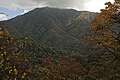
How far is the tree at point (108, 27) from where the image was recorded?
1366cm

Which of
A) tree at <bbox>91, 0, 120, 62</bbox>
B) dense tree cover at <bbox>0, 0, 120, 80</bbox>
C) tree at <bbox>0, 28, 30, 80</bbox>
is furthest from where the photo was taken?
tree at <bbox>91, 0, 120, 62</bbox>

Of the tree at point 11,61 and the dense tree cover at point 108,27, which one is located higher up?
the dense tree cover at point 108,27

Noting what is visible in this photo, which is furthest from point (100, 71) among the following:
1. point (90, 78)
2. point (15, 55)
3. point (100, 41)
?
point (15, 55)

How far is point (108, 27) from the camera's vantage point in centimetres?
1403

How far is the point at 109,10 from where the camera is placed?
45.3 feet

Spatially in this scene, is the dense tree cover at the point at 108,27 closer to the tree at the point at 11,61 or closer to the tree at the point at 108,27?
the tree at the point at 108,27

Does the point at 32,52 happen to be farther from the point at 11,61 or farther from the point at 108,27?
the point at 11,61

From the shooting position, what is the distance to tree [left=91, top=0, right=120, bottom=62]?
13658mm

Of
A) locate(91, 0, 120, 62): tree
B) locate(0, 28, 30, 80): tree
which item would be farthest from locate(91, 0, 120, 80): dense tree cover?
locate(0, 28, 30, 80): tree

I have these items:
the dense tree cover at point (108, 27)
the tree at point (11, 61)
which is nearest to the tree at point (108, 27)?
the dense tree cover at point (108, 27)

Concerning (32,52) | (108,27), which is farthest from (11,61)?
(108,27)

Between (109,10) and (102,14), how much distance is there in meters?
0.44

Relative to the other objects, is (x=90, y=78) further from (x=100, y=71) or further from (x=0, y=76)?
(x=0, y=76)

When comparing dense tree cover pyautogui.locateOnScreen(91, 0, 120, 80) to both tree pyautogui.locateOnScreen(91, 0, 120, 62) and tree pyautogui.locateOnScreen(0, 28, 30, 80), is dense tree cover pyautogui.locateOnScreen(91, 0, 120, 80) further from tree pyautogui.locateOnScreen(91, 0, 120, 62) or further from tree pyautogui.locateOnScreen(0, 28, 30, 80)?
tree pyautogui.locateOnScreen(0, 28, 30, 80)
